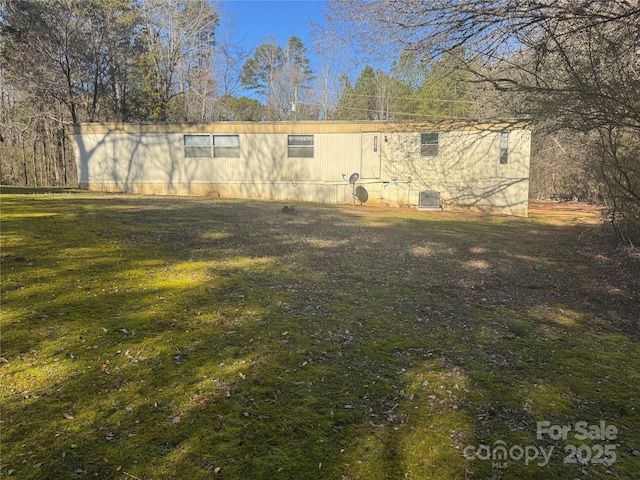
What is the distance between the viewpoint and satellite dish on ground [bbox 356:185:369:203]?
1498 cm

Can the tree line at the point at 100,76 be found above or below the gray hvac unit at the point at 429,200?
above

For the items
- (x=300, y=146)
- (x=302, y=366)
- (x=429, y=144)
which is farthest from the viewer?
(x=300, y=146)

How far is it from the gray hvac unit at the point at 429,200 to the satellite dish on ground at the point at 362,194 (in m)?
1.98

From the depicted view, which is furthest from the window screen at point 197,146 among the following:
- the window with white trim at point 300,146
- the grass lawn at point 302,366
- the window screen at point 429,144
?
the grass lawn at point 302,366

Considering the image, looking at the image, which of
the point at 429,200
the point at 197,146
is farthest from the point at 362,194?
the point at 197,146

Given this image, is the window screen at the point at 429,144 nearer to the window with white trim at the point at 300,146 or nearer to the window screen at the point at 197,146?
the window with white trim at the point at 300,146

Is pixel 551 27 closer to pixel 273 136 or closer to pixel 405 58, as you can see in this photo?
pixel 405 58

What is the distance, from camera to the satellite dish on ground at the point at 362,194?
15.0 metres

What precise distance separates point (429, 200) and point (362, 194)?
8.11ft

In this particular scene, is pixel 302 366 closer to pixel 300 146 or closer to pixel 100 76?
pixel 300 146

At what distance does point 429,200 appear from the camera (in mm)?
14781

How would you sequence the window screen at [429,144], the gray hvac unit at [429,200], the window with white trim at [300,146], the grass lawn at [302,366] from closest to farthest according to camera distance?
the grass lawn at [302,366]
the window screen at [429,144]
the gray hvac unit at [429,200]
the window with white trim at [300,146]

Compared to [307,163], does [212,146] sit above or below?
above

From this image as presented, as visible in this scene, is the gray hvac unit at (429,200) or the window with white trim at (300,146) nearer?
the gray hvac unit at (429,200)
